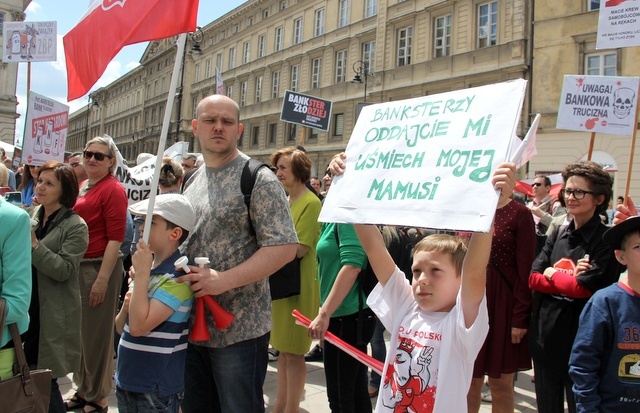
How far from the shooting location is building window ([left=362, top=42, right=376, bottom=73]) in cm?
2953

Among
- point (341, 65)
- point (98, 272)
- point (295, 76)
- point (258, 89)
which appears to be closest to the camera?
point (98, 272)

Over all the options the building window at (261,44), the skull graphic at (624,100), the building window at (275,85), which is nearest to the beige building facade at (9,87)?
the building window at (261,44)

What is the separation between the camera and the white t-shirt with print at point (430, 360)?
6.07ft

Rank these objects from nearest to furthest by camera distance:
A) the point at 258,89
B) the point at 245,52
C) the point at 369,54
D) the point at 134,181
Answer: the point at 134,181 < the point at 369,54 < the point at 258,89 < the point at 245,52

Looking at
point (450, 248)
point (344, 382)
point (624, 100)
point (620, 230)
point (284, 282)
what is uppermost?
point (624, 100)

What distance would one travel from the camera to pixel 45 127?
733 cm

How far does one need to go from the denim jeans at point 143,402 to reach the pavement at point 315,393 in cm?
180

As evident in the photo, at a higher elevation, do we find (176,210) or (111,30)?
(111,30)

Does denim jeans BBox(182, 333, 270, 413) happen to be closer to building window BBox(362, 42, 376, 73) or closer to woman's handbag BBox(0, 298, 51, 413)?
woman's handbag BBox(0, 298, 51, 413)

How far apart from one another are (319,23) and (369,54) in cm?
623

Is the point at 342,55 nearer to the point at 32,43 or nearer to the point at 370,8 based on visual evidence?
the point at 370,8

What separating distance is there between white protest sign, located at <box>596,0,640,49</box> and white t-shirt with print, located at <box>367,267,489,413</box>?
13.7ft

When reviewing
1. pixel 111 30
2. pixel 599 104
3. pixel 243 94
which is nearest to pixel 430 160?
pixel 111 30

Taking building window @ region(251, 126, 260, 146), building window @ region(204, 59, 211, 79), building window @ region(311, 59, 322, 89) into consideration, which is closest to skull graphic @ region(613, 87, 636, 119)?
building window @ region(311, 59, 322, 89)
